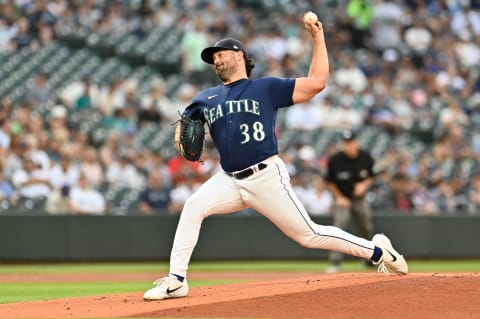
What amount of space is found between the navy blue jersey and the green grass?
263 cm

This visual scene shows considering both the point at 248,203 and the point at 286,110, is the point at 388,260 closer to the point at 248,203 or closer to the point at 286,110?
the point at 248,203

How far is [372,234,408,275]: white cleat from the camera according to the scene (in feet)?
25.3

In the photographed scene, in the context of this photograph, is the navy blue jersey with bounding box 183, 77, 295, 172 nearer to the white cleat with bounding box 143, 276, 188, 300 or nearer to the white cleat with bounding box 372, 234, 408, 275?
the white cleat with bounding box 143, 276, 188, 300

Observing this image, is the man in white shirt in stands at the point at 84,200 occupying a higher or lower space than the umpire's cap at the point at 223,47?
lower

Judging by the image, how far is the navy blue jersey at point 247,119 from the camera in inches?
281

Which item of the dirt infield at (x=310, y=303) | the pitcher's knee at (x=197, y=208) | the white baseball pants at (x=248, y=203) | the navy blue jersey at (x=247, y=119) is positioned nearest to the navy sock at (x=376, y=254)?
Result: the dirt infield at (x=310, y=303)

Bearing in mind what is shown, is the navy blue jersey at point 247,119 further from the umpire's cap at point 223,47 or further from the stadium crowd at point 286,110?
the stadium crowd at point 286,110

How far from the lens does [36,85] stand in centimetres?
1617

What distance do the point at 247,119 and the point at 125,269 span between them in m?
6.79

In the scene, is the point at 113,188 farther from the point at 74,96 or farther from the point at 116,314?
the point at 116,314

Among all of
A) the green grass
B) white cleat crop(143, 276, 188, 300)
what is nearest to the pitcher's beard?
white cleat crop(143, 276, 188, 300)

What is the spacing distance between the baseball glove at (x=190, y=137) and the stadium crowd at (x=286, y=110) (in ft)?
23.2

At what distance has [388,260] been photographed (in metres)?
7.73

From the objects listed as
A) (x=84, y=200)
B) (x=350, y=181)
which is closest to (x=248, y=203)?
(x=350, y=181)
